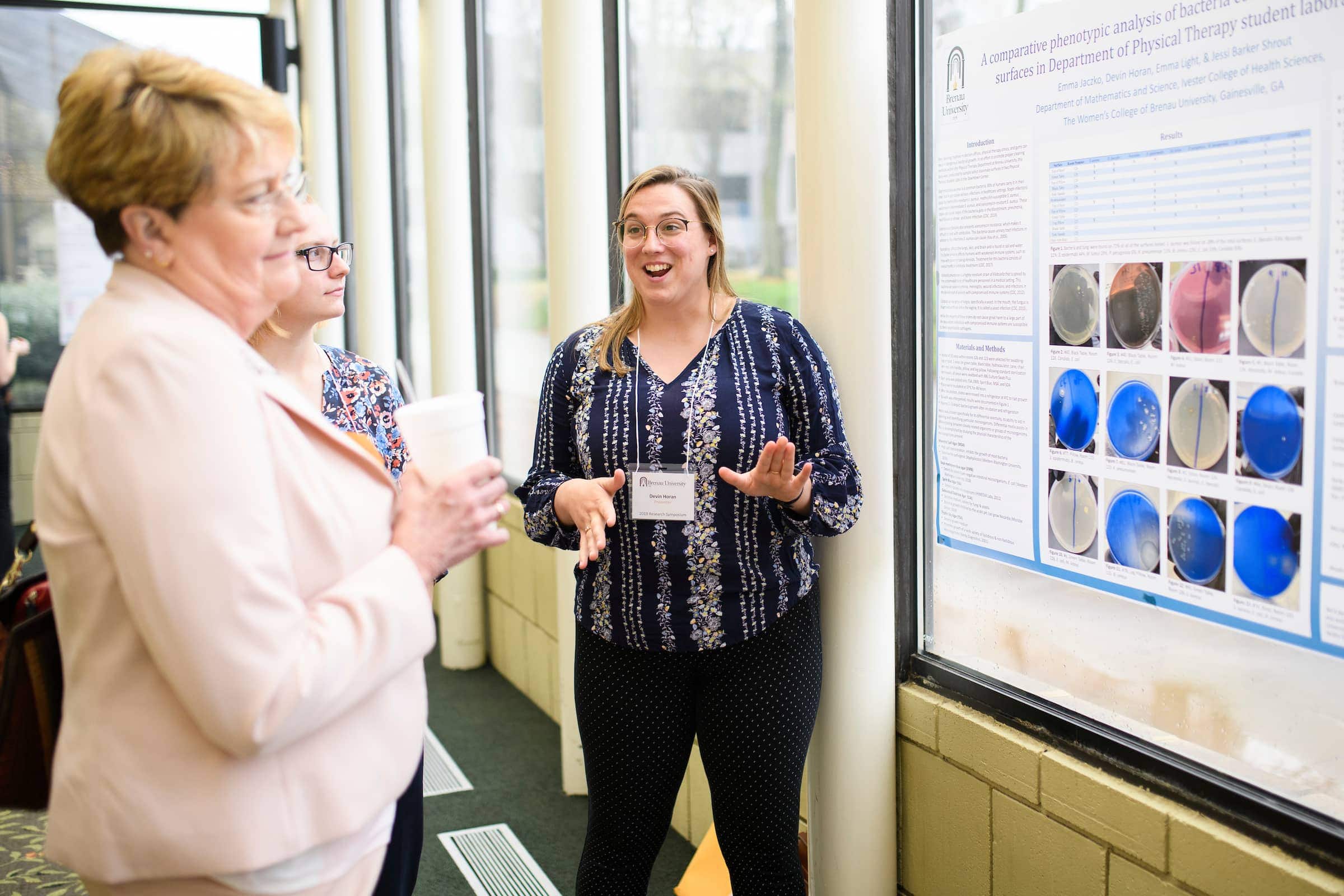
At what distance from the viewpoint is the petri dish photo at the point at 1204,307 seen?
154 cm

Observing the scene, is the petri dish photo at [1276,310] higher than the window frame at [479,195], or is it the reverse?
the window frame at [479,195]

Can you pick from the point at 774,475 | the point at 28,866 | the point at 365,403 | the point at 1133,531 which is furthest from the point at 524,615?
the point at 1133,531

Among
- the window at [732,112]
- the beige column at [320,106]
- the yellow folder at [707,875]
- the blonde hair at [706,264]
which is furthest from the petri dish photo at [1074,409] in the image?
the beige column at [320,106]

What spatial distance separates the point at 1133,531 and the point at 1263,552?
223 mm

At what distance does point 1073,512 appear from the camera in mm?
1854

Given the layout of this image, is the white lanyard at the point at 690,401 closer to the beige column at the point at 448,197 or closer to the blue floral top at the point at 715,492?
the blue floral top at the point at 715,492

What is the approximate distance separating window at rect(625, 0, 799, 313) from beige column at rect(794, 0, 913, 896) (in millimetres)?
581

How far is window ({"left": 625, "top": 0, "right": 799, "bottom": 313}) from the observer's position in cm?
276

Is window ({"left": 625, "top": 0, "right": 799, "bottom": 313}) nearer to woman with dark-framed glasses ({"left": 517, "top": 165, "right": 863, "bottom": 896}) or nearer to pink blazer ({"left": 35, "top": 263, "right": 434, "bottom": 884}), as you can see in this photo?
woman with dark-framed glasses ({"left": 517, "top": 165, "right": 863, "bottom": 896})

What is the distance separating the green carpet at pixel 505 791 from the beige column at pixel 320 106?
2.47 meters

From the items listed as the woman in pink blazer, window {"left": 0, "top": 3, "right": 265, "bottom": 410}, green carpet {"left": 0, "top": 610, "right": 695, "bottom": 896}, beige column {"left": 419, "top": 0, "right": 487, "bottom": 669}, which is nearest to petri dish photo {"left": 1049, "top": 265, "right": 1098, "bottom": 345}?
the woman in pink blazer

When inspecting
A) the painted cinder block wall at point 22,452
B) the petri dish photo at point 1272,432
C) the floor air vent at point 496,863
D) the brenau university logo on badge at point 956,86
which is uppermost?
the brenau university logo on badge at point 956,86

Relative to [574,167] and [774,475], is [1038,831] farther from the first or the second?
[574,167]

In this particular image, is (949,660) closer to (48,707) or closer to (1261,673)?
(1261,673)
